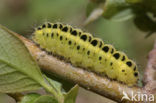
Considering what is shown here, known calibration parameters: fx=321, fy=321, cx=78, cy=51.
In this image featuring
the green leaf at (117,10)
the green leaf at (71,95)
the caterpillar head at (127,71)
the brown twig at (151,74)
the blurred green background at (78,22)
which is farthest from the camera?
the blurred green background at (78,22)

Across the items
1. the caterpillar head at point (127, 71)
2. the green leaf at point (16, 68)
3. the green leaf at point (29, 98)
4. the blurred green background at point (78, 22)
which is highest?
the green leaf at point (16, 68)

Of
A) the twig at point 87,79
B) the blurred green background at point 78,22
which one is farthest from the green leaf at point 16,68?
the blurred green background at point 78,22

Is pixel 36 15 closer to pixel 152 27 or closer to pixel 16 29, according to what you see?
pixel 16 29

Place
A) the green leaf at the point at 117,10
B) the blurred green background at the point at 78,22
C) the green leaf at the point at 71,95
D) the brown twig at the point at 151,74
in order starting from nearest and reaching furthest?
1. the green leaf at the point at 71,95
2. the brown twig at the point at 151,74
3. the green leaf at the point at 117,10
4. the blurred green background at the point at 78,22

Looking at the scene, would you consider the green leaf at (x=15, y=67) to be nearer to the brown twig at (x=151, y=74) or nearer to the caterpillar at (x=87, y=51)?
the caterpillar at (x=87, y=51)

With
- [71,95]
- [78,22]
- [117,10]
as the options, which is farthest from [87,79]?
[78,22]

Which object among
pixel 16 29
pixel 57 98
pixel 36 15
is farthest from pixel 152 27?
pixel 16 29
